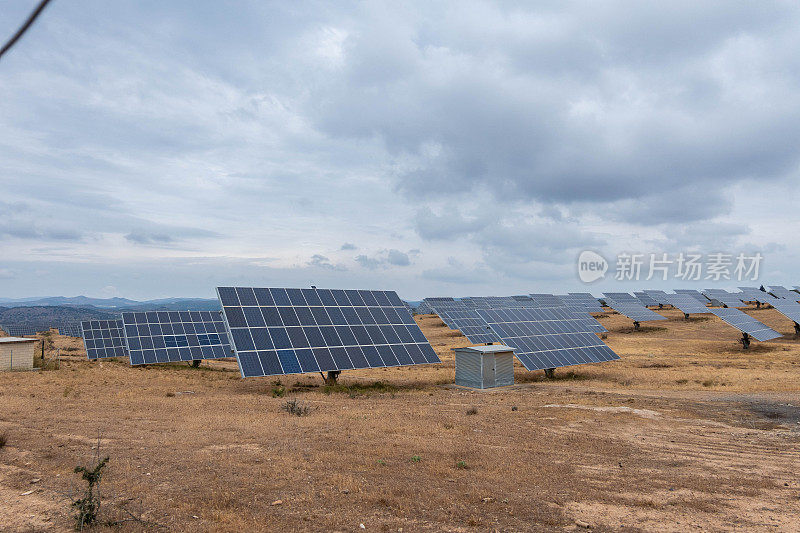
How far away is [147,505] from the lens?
9289 mm

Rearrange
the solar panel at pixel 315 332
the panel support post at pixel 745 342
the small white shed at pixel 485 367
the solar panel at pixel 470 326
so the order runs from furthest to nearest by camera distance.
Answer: the solar panel at pixel 470 326
the panel support post at pixel 745 342
the small white shed at pixel 485 367
the solar panel at pixel 315 332

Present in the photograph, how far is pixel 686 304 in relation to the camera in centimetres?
8288

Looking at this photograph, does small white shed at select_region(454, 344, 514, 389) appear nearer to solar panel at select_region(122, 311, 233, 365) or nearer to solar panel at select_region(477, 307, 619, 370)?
solar panel at select_region(477, 307, 619, 370)

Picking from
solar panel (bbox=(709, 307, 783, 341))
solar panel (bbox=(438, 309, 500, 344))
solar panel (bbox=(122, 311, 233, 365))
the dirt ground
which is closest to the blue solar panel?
solar panel (bbox=(709, 307, 783, 341))

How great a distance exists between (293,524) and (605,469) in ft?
26.9

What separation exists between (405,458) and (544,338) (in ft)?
78.7

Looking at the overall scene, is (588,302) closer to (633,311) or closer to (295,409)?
(633,311)

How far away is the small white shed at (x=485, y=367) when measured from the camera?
27906 mm

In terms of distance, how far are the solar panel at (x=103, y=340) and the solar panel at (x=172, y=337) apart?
14.3 feet

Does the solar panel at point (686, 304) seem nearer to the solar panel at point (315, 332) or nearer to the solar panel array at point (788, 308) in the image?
the solar panel array at point (788, 308)

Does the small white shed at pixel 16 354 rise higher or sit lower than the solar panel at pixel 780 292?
lower

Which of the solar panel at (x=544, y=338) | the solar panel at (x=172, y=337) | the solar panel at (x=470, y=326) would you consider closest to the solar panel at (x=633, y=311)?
the solar panel at (x=470, y=326)

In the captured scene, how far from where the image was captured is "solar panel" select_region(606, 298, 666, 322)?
7419cm

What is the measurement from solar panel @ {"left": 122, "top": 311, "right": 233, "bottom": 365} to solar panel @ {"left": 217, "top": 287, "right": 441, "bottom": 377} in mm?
14242
